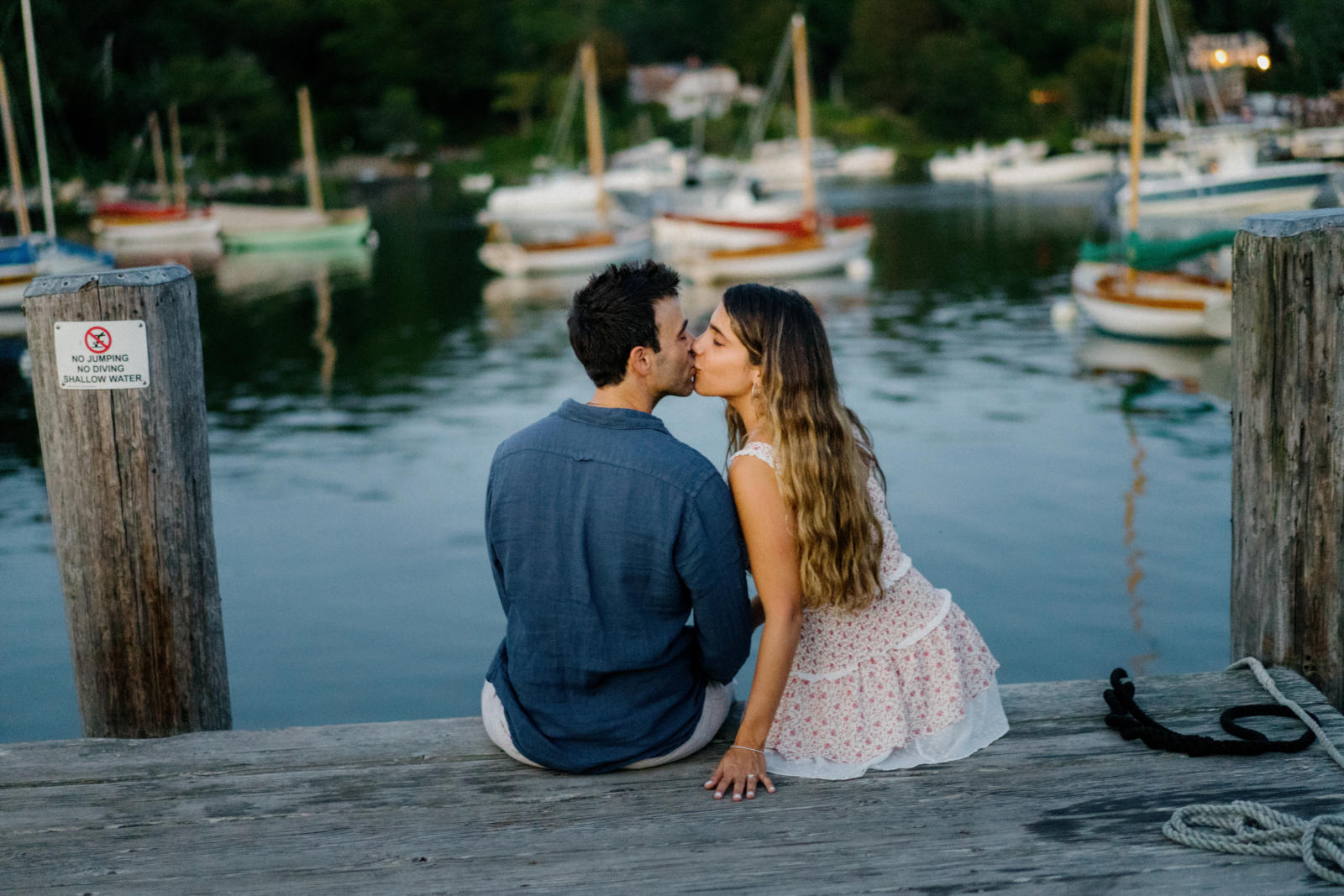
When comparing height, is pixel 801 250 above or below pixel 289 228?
below

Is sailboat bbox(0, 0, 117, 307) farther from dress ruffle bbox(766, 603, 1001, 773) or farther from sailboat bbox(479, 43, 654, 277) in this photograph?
dress ruffle bbox(766, 603, 1001, 773)

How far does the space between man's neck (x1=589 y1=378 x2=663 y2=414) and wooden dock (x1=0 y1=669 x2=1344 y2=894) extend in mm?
804

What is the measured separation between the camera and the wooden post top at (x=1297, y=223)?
10.1 feet

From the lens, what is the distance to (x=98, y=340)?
304 cm

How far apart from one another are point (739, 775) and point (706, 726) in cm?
21

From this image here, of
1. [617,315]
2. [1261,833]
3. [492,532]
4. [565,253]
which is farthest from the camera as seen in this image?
[565,253]

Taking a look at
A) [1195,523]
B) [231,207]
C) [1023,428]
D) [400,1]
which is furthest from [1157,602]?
[400,1]

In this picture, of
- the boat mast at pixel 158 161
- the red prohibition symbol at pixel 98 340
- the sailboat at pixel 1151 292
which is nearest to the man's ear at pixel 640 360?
the red prohibition symbol at pixel 98 340

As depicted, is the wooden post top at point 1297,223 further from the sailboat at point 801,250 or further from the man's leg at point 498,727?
the sailboat at point 801,250

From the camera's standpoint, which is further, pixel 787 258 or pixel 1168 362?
pixel 787 258

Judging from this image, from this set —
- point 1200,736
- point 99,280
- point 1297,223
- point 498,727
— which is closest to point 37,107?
point 99,280

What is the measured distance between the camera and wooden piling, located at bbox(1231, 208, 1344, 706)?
10.2ft

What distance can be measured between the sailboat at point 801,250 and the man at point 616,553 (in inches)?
872

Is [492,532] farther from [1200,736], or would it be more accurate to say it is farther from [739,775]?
[1200,736]
